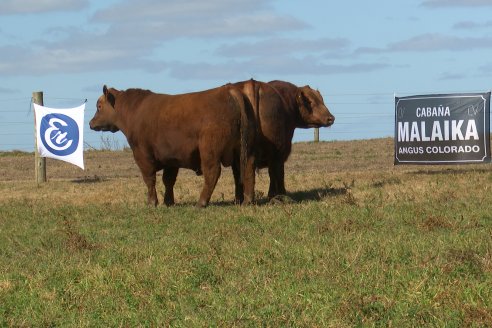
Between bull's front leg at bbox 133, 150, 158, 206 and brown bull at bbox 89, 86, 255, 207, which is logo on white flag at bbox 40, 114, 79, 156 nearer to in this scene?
brown bull at bbox 89, 86, 255, 207

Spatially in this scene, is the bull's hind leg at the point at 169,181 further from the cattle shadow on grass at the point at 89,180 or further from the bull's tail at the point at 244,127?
the cattle shadow on grass at the point at 89,180

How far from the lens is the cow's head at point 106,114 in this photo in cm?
1612

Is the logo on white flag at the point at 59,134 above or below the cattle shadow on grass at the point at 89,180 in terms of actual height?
above

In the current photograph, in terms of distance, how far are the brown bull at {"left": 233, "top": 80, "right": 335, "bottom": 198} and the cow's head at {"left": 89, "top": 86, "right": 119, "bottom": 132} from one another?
2.61 m

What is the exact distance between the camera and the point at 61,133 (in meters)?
21.7

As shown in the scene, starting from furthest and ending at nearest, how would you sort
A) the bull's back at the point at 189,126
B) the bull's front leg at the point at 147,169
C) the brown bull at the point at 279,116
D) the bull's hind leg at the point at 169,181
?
the bull's hind leg at the point at 169,181 < the bull's front leg at the point at 147,169 < the brown bull at the point at 279,116 < the bull's back at the point at 189,126

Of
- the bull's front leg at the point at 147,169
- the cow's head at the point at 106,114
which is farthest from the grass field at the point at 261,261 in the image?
the cow's head at the point at 106,114

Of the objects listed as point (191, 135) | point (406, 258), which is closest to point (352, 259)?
point (406, 258)

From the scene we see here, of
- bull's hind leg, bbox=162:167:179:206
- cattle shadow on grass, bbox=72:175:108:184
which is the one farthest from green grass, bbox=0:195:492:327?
cattle shadow on grass, bbox=72:175:108:184

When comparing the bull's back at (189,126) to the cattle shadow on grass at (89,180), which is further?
the cattle shadow on grass at (89,180)

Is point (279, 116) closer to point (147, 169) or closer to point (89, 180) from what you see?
point (147, 169)

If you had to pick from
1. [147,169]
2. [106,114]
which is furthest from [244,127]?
[106,114]

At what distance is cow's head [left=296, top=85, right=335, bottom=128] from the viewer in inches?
614

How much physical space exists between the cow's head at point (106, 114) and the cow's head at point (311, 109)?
3.08 metres
